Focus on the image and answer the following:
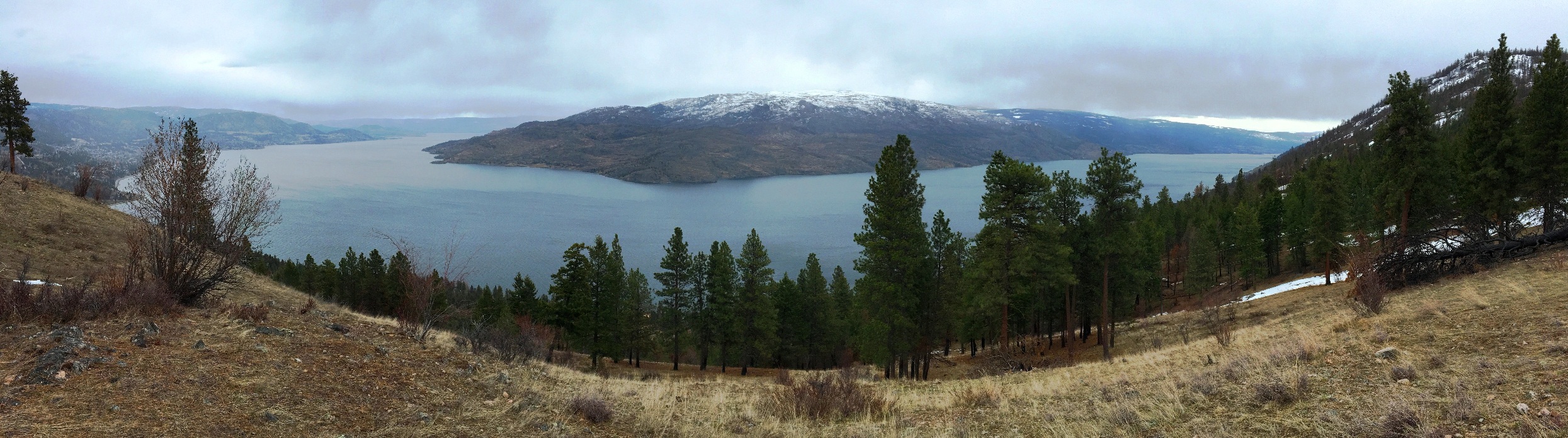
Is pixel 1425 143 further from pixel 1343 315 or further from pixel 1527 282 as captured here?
pixel 1343 315

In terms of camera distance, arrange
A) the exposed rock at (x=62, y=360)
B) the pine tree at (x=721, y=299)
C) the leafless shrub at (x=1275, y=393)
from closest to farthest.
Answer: the exposed rock at (x=62, y=360) → the leafless shrub at (x=1275, y=393) → the pine tree at (x=721, y=299)

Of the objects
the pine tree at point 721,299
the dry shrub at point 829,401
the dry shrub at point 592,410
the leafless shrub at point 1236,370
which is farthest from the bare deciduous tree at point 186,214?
the pine tree at point 721,299

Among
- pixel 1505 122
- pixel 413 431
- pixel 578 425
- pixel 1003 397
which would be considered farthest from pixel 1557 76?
pixel 413 431

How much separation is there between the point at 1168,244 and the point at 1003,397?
6151 cm

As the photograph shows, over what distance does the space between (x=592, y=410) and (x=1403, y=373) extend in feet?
26.9

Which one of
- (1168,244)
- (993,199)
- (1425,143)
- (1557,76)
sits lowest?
(1168,244)

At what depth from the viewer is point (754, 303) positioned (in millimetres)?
30188

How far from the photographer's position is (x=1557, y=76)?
70.1 feet

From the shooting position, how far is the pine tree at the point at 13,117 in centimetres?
2825

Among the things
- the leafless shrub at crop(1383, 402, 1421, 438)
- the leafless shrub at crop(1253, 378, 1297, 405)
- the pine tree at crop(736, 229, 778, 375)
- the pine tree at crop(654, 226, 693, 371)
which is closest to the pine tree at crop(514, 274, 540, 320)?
the pine tree at crop(654, 226, 693, 371)

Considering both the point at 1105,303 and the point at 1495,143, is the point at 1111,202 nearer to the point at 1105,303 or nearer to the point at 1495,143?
the point at 1105,303

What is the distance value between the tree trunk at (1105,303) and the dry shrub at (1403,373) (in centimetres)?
1230

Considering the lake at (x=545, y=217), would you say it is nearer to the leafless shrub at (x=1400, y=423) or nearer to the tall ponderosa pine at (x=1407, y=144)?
the leafless shrub at (x=1400, y=423)

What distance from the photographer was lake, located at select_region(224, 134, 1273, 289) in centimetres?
7369
